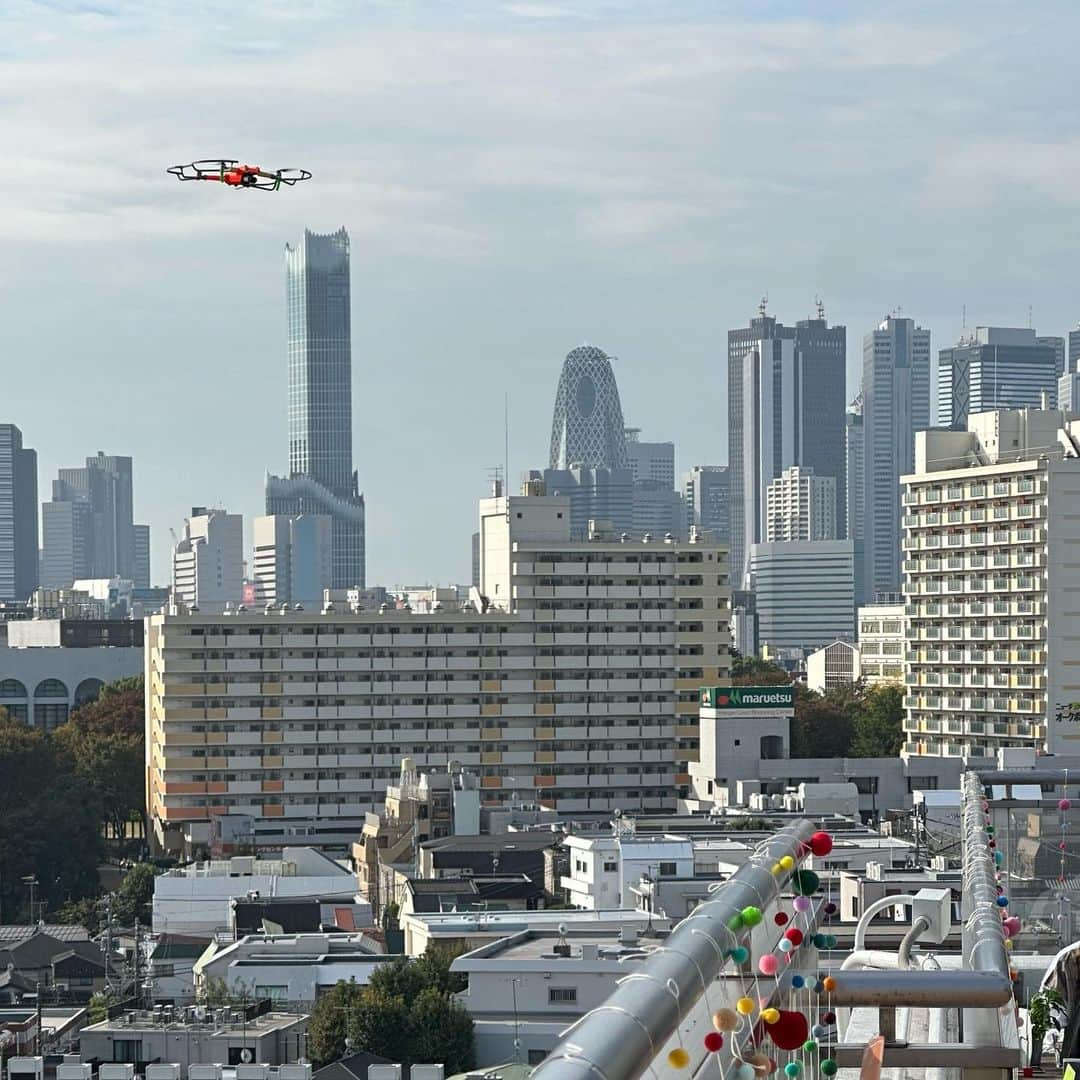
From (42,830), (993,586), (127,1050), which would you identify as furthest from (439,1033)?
(993,586)

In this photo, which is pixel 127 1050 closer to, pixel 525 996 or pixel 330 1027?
pixel 330 1027

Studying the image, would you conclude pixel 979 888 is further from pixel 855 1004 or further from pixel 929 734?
pixel 929 734

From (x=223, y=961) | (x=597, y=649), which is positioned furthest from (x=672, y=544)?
(x=223, y=961)

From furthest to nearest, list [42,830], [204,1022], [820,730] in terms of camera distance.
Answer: [820,730] → [42,830] → [204,1022]

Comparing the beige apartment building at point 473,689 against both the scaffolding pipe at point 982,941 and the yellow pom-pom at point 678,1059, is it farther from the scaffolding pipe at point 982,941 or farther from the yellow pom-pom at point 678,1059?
the yellow pom-pom at point 678,1059

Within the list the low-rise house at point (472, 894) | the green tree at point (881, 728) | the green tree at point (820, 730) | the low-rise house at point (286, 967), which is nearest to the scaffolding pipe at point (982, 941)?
the low-rise house at point (286, 967)

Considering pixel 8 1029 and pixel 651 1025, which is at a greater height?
pixel 651 1025
